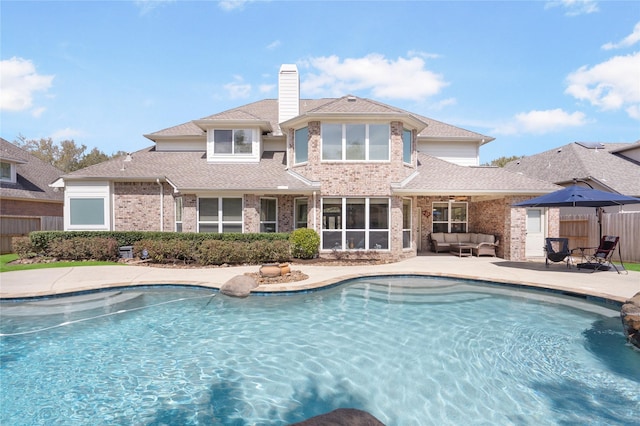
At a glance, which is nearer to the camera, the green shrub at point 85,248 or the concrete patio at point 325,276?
the concrete patio at point 325,276

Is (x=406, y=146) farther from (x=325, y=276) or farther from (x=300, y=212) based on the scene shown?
(x=325, y=276)

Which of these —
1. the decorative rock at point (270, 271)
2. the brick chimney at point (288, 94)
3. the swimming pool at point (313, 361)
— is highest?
the brick chimney at point (288, 94)

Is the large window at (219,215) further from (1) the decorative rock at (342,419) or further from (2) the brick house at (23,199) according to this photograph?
(1) the decorative rock at (342,419)

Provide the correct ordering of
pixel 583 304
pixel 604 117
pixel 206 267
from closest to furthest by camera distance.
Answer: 1. pixel 583 304
2. pixel 206 267
3. pixel 604 117

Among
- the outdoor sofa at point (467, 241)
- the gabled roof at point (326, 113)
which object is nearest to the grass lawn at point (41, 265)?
the gabled roof at point (326, 113)

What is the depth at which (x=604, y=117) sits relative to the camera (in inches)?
1022

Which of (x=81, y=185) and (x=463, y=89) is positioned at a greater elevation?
(x=463, y=89)

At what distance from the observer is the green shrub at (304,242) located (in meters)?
13.4

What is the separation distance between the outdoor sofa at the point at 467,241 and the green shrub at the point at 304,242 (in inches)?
287

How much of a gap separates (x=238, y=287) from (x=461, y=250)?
11882 mm

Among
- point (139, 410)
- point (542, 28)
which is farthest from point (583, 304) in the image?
point (542, 28)

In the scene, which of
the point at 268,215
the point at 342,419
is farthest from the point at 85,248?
the point at 342,419

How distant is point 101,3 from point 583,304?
17846mm

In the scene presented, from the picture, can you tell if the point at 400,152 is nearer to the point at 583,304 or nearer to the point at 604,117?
the point at 583,304
